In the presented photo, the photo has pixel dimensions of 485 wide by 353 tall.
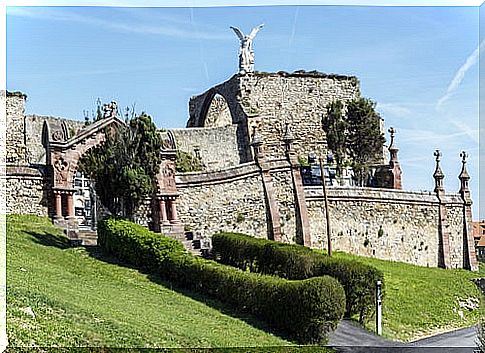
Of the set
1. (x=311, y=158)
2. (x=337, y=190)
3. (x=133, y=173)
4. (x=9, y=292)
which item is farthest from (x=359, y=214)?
(x=9, y=292)

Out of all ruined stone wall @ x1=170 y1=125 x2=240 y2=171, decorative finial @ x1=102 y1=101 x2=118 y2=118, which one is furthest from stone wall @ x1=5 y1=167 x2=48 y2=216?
ruined stone wall @ x1=170 y1=125 x2=240 y2=171

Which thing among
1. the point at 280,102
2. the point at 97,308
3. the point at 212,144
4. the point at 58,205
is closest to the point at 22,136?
the point at 58,205

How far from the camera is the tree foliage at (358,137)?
14.6 meters

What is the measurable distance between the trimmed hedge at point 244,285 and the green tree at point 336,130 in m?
5.97

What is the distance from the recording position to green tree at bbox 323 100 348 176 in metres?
15.3

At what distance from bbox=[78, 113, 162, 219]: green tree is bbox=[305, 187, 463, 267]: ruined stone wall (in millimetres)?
3104

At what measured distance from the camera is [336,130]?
15.6m

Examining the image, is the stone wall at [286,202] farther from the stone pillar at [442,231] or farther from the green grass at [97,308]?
the green grass at [97,308]

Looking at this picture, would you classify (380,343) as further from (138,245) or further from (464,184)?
(464,184)

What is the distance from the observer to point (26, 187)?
10.5m

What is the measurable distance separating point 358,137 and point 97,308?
9.22m

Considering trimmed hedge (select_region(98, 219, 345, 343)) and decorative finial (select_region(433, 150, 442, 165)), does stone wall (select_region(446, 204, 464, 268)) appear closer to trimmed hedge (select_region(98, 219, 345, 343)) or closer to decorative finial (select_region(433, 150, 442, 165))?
decorative finial (select_region(433, 150, 442, 165))

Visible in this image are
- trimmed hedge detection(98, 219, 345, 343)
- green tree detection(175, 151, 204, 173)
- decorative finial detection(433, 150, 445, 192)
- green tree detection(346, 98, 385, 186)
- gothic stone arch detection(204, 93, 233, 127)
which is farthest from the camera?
gothic stone arch detection(204, 93, 233, 127)

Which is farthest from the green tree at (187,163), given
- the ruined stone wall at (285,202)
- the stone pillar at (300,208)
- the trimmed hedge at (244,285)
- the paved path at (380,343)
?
the paved path at (380,343)
